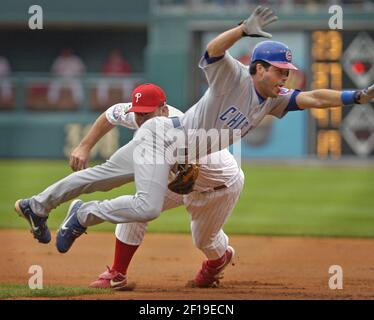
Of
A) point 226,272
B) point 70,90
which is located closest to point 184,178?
point 226,272

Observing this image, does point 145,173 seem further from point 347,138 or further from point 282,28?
point 282,28

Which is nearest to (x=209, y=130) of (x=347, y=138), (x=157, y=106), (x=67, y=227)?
(x=157, y=106)

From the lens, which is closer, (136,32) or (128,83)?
(128,83)

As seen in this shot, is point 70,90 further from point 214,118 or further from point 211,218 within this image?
point 214,118

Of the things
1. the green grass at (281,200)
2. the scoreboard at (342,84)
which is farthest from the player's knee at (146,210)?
the scoreboard at (342,84)

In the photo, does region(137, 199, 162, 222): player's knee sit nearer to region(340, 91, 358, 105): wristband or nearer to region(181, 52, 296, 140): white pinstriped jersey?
region(181, 52, 296, 140): white pinstriped jersey
